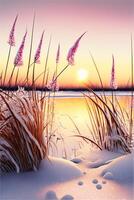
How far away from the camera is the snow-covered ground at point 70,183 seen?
1.14 meters

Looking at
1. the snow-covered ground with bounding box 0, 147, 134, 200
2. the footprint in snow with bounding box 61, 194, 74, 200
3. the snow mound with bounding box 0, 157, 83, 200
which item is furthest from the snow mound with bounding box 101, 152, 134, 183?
the footprint in snow with bounding box 61, 194, 74, 200

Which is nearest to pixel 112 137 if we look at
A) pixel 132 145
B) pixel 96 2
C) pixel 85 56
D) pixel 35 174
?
pixel 132 145

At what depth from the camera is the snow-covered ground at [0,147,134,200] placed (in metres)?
1.14

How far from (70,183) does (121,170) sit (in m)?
0.22

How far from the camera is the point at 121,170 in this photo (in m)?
1.32

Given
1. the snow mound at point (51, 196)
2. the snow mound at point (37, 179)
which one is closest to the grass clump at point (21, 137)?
the snow mound at point (37, 179)

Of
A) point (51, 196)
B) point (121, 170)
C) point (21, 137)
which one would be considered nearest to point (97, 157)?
point (121, 170)

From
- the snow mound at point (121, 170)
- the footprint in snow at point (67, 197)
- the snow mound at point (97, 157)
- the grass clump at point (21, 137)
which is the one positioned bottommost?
the snow mound at point (97, 157)

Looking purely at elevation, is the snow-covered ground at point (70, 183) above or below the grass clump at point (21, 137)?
below

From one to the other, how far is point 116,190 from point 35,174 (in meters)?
0.32

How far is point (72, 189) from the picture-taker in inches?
46.6

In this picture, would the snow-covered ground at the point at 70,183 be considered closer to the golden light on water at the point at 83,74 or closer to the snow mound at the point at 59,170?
the snow mound at the point at 59,170

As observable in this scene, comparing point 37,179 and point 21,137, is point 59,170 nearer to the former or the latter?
→ point 37,179

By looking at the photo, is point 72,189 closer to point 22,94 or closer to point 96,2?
point 22,94
